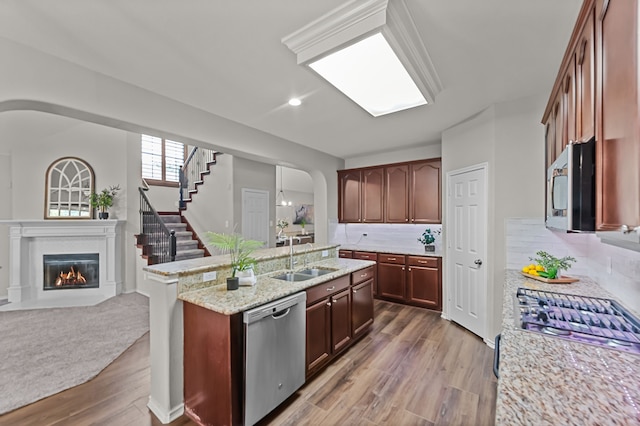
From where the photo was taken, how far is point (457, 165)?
12.2 ft

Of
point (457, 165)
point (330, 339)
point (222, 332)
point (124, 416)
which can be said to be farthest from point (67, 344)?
point (457, 165)

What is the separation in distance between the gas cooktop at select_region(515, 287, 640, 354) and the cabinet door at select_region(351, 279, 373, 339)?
1.66 metres

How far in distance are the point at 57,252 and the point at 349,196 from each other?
567 centimetres

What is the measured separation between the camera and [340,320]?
296 centimetres

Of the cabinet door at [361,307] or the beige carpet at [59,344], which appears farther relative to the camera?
the cabinet door at [361,307]

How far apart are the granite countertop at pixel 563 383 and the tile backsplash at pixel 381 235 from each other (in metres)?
3.57

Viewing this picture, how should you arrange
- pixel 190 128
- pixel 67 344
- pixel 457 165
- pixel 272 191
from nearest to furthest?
1. pixel 190 128
2. pixel 67 344
3. pixel 457 165
4. pixel 272 191

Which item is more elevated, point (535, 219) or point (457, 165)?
point (457, 165)

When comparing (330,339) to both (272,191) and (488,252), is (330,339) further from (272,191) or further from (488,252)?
A: (272,191)

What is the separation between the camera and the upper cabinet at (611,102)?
33.2 inches

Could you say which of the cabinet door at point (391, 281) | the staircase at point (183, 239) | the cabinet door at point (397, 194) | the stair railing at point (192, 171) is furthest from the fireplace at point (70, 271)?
the cabinet door at point (397, 194)

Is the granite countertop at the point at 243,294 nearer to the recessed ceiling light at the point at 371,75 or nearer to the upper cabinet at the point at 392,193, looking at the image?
the recessed ceiling light at the point at 371,75

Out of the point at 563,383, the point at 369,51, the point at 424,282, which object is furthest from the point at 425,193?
the point at 563,383

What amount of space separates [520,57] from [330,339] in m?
2.98
